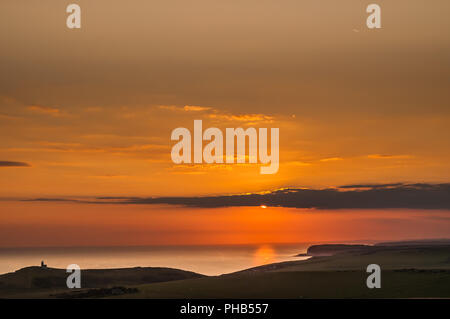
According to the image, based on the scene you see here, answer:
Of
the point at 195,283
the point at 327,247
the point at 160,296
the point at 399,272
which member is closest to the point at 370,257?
the point at 399,272

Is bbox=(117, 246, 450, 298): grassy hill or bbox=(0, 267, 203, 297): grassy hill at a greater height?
bbox=(117, 246, 450, 298): grassy hill

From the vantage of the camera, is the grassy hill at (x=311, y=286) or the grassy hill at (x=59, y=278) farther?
the grassy hill at (x=59, y=278)

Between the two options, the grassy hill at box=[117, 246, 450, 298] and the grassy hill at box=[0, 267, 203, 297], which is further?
the grassy hill at box=[0, 267, 203, 297]

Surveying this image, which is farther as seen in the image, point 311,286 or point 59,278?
point 59,278

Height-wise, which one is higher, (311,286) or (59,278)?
(311,286)

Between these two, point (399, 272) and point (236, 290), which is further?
point (399, 272)

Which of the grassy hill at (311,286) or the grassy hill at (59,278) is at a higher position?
the grassy hill at (311,286)
